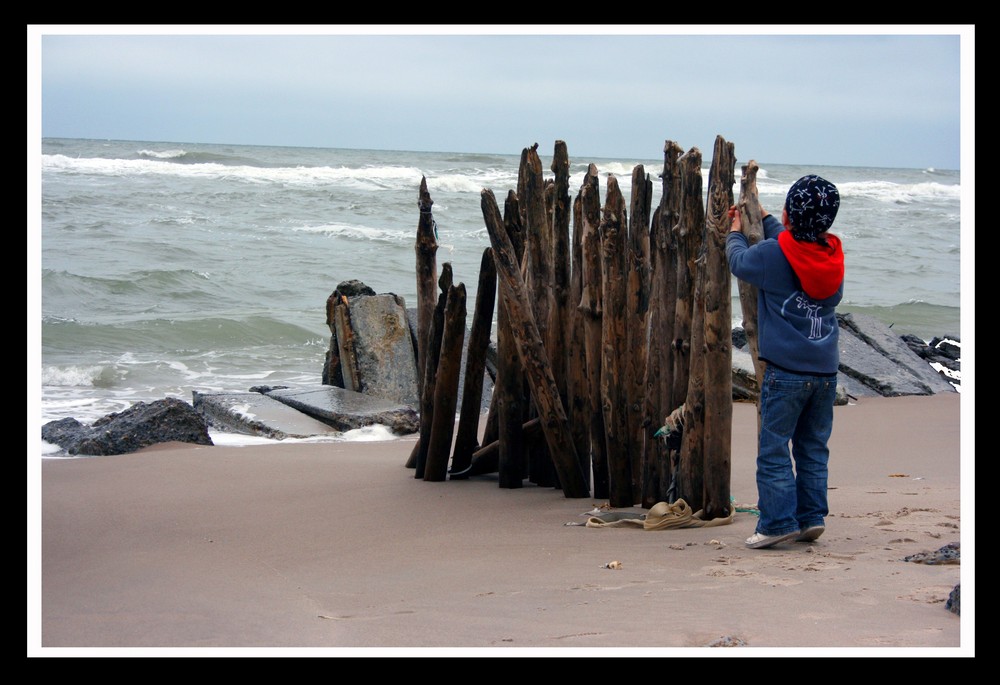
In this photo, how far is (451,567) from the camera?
15.0ft

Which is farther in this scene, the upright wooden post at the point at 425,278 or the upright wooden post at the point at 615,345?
the upright wooden post at the point at 425,278

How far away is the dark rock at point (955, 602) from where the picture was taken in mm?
3508

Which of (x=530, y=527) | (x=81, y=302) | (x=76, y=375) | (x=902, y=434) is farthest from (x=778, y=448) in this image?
(x=81, y=302)

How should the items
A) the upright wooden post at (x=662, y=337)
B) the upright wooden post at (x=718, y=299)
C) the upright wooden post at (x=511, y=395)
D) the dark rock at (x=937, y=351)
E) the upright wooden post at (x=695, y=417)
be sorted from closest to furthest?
1. the upright wooden post at (x=718, y=299)
2. the upright wooden post at (x=695, y=417)
3. the upright wooden post at (x=662, y=337)
4. the upright wooden post at (x=511, y=395)
5. the dark rock at (x=937, y=351)

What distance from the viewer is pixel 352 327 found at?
34.4ft

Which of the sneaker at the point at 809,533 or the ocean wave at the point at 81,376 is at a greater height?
the ocean wave at the point at 81,376

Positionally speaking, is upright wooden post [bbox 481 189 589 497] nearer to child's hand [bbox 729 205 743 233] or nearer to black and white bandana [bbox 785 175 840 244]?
child's hand [bbox 729 205 743 233]

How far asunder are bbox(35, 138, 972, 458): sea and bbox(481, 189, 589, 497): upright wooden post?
742 millimetres

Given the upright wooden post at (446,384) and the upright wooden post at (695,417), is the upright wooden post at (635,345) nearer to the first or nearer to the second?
the upright wooden post at (695,417)

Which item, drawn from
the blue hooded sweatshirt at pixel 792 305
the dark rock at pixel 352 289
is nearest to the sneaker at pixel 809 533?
the blue hooded sweatshirt at pixel 792 305

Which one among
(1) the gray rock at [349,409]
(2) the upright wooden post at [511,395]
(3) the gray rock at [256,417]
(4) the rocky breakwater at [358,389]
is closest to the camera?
(2) the upright wooden post at [511,395]

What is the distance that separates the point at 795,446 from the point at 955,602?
1.40 m

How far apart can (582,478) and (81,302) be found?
12.9 metres

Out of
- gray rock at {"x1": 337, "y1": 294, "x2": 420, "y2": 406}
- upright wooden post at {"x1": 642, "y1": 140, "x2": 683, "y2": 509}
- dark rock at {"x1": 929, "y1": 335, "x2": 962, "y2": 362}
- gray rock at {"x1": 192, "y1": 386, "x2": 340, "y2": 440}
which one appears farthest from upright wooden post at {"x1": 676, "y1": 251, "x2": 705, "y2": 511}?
dark rock at {"x1": 929, "y1": 335, "x2": 962, "y2": 362}
